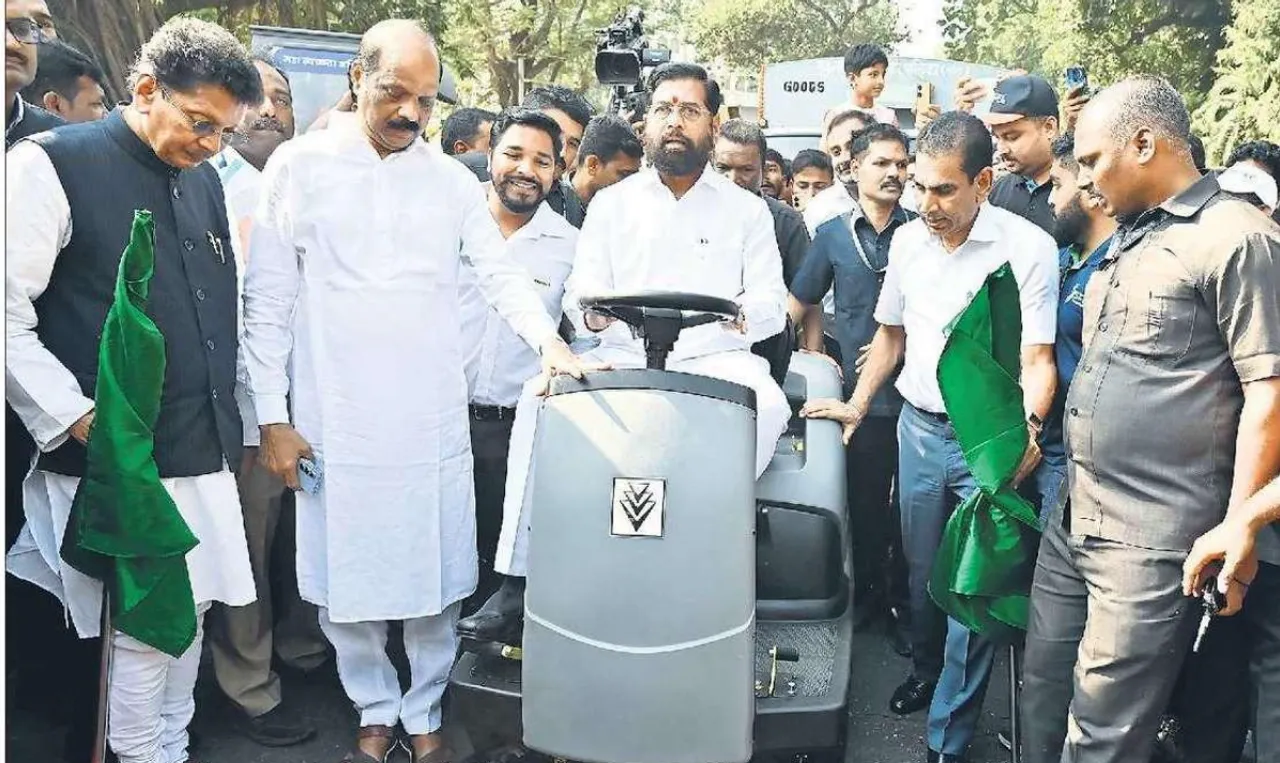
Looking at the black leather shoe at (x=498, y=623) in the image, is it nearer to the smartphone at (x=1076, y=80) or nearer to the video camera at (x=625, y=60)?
the smartphone at (x=1076, y=80)

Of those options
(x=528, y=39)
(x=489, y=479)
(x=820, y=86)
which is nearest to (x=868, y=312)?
(x=489, y=479)

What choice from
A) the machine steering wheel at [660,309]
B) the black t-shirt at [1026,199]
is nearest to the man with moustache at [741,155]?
the black t-shirt at [1026,199]

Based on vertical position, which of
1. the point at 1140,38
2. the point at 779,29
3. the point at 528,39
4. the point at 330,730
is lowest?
the point at 330,730

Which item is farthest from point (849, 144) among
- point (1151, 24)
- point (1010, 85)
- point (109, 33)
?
point (1151, 24)

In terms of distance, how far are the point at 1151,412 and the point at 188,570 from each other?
2.28m

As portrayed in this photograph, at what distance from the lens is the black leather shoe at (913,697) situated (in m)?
3.63

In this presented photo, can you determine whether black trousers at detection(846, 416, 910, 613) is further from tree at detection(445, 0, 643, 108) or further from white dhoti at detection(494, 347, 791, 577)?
tree at detection(445, 0, 643, 108)

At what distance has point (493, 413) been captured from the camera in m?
3.69

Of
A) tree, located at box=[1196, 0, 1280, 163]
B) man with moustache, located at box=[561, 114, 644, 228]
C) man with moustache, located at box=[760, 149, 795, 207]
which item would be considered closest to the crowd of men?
man with moustache, located at box=[561, 114, 644, 228]

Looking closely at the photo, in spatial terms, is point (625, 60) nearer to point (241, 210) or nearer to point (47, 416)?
point (241, 210)

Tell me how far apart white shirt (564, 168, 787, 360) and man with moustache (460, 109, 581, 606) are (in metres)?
0.19

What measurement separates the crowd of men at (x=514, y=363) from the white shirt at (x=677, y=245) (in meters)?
0.01

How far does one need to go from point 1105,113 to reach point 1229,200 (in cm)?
33

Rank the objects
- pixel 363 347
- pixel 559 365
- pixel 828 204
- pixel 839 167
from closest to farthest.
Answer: pixel 559 365, pixel 363 347, pixel 828 204, pixel 839 167
